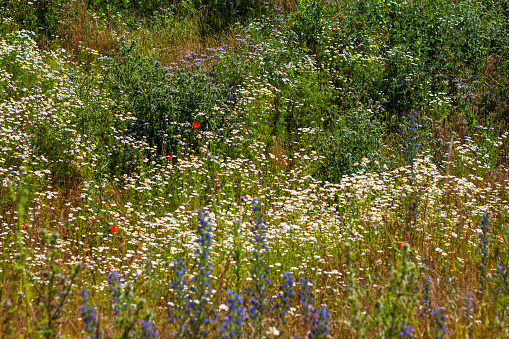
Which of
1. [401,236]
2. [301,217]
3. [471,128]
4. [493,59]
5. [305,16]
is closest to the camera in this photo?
[401,236]

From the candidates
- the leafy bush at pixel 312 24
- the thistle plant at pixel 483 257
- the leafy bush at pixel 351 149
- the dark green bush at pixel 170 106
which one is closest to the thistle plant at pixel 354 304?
the thistle plant at pixel 483 257

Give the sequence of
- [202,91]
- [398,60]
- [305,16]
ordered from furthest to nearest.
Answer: [305,16], [398,60], [202,91]

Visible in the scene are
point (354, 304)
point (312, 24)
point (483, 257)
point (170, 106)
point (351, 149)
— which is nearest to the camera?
point (354, 304)

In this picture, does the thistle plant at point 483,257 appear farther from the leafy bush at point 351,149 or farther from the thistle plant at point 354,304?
the leafy bush at point 351,149

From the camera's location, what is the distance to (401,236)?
4332 millimetres

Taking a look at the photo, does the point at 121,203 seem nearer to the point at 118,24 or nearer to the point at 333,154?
the point at 333,154

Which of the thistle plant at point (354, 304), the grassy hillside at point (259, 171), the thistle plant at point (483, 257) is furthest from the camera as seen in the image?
the thistle plant at point (483, 257)

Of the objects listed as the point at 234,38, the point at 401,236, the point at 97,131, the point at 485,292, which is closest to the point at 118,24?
the point at 234,38

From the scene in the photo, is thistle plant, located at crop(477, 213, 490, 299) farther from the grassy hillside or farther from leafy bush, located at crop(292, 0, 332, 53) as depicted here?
leafy bush, located at crop(292, 0, 332, 53)

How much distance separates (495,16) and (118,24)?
757 cm

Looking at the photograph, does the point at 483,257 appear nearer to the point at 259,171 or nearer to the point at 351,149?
the point at 351,149

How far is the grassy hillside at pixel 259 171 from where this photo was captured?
274cm

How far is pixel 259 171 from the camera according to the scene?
19.5 ft

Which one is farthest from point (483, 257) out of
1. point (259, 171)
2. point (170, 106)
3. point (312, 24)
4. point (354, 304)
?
point (312, 24)
